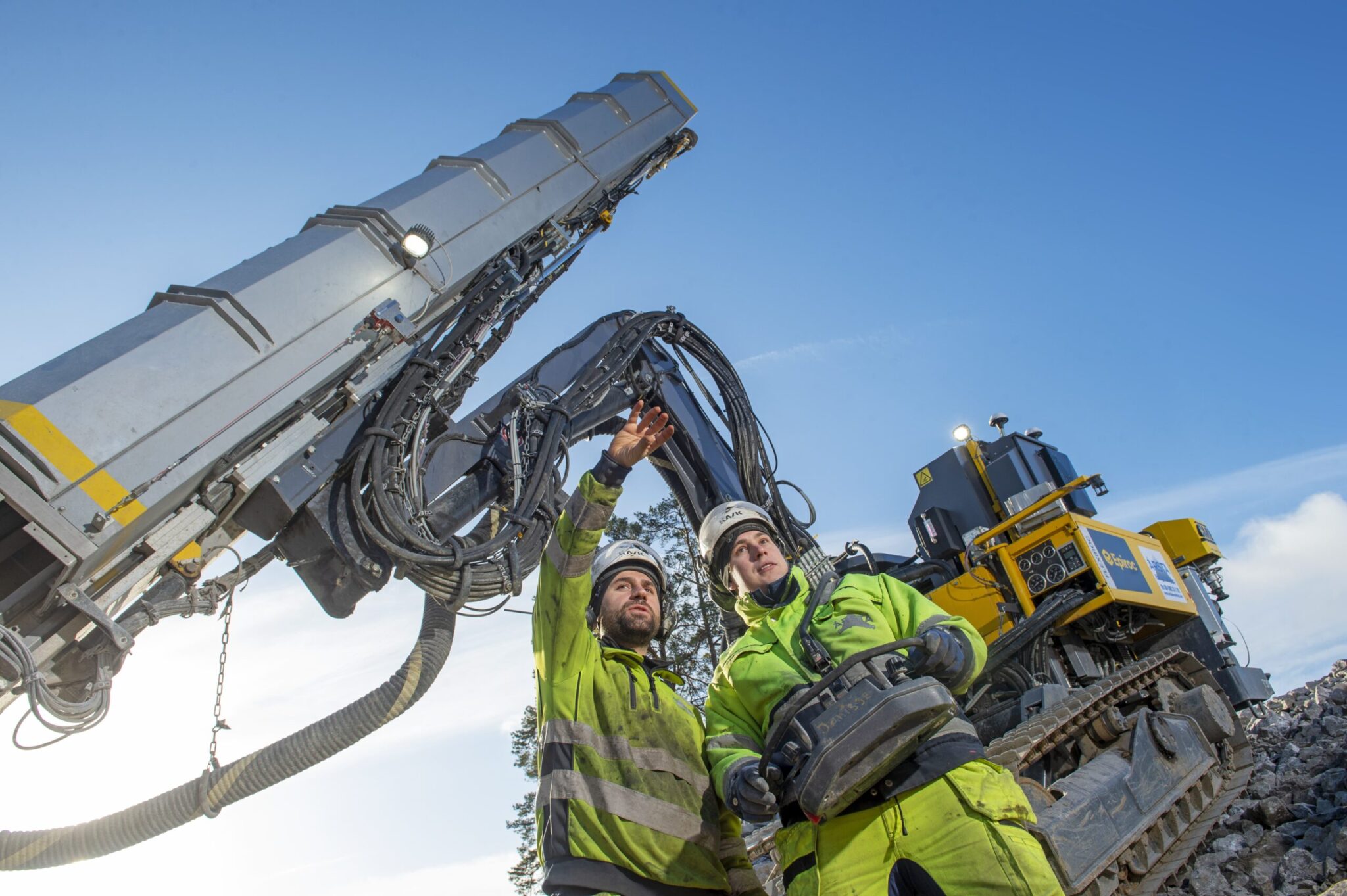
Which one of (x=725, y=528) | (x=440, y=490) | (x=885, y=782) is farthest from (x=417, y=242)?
(x=885, y=782)

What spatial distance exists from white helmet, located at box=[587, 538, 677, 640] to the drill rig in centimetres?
64

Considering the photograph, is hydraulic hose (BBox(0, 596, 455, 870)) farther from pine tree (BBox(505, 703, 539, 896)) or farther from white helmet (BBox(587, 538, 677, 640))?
pine tree (BBox(505, 703, 539, 896))

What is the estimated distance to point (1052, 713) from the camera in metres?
4.57

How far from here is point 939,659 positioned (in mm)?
2338

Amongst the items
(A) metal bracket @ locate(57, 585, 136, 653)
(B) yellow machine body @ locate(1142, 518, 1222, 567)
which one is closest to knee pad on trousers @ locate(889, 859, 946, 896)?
(A) metal bracket @ locate(57, 585, 136, 653)

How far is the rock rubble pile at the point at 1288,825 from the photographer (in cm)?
418

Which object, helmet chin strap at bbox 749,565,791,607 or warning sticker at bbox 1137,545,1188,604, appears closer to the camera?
helmet chin strap at bbox 749,565,791,607

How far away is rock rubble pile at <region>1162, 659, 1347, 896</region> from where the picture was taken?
13.7ft

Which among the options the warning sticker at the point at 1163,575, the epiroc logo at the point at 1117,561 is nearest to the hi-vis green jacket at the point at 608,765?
the epiroc logo at the point at 1117,561

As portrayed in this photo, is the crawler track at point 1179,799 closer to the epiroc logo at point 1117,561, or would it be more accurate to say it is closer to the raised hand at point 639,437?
the epiroc logo at point 1117,561

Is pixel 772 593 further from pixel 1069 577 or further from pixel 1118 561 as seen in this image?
pixel 1118 561

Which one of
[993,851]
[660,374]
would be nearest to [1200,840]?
[993,851]

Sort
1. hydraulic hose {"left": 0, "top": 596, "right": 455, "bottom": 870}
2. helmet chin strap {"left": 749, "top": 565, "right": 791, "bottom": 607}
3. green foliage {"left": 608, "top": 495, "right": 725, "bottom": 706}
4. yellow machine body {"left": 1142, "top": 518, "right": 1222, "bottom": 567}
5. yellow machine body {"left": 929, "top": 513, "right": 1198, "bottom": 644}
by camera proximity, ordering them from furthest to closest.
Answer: green foliage {"left": 608, "top": 495, "right": 725, "bottom": 706}, yellow machine body {"left": 1142, "top": 518, "right": 1222, "bottom": 567}, yellow machine body {"left": 929, "top": 513, "right": 1198, "bottom": 644}, hydraulic hose {"left": 0, "top": 596, "right": 455, "bottom": 870}, helmet chin strap {"left": 749, "top": 565, "right": 791, "bottom": 607}

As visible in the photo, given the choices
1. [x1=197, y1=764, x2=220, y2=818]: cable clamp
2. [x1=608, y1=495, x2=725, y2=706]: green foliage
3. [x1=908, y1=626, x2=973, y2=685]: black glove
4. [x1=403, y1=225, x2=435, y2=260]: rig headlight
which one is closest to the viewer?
[x1=908, y1=626, x2=973, y2=685]: black glove
